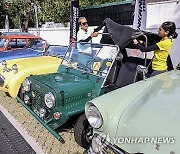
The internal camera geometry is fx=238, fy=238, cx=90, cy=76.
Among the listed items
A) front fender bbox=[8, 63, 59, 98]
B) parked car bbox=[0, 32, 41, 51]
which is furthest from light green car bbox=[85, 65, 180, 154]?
parked car bbox=[0, 32, 41, 51]

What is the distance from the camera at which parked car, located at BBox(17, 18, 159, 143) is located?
329 centimetres

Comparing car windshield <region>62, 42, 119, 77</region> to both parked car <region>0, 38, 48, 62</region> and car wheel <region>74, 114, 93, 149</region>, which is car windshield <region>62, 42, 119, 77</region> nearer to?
car wheel <region>74, 114, 93, 149</region>

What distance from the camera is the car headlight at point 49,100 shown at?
3.30 metres

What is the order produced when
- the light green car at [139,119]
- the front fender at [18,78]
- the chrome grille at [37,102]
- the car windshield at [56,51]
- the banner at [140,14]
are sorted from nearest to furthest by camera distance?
the light green car at [139,119] < the chrome grille at [37,102] < the front fender at [18,78] < the car windshield at [56,51] < the banner at [140,14]

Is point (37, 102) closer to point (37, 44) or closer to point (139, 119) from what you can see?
point (139, 119)

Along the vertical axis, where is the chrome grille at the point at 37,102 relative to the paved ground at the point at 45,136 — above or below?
above

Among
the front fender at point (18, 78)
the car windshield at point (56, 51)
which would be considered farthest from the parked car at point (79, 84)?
the car windshield at point (56, 51)

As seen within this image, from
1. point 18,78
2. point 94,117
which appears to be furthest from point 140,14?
point 94,117

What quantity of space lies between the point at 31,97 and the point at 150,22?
7.06m

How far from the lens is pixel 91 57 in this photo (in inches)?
154

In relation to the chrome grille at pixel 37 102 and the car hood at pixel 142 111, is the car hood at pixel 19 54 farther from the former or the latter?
the car hood at pixel 142 111

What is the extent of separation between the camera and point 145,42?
363 centimetres

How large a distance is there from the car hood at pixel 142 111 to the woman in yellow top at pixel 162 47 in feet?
3.80

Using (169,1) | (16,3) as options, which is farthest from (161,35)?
(16,3)
